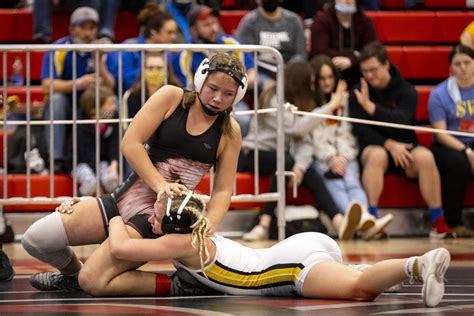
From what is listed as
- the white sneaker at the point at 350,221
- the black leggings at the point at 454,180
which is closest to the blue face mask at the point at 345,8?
the black leggings at the point at 454,180

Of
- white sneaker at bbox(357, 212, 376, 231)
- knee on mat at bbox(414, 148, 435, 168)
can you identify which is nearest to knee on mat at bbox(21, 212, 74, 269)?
white sneaker at bbox(357, 212, 376, 231)

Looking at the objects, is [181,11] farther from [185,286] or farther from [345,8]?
[185,286]

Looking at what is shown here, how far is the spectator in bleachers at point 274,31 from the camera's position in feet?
33.1

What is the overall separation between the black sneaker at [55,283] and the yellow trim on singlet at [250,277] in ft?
2.35

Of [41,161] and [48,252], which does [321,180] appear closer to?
[41,161]

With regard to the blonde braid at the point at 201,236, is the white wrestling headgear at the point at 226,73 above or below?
above

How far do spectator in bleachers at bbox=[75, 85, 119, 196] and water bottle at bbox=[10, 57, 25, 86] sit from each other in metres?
1.07

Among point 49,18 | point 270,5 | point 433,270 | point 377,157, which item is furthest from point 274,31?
point 433,270

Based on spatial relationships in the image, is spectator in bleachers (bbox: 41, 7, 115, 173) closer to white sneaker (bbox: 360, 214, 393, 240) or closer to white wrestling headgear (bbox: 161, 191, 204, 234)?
white sneaker (bbox: 360, 214, 393, 240)

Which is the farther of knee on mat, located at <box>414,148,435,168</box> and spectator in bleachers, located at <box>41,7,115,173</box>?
knee on mat, located at <box>414,148,435,168</box>

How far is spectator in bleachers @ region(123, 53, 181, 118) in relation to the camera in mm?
8180

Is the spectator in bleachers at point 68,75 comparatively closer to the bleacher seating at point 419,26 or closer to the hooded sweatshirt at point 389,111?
the hooded sweatshirt at point 389,111

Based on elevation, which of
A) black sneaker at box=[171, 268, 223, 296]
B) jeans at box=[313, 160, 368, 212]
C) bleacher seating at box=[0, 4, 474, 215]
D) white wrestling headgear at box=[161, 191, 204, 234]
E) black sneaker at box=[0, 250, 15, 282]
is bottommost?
jeans at box=[313, 160, 368, 212]

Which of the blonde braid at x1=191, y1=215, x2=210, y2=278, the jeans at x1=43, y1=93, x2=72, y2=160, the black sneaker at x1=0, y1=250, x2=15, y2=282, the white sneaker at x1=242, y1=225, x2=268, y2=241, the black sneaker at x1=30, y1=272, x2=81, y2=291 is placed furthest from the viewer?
the white sneaker at x1=242, y1=225, x2=268, y2=241
